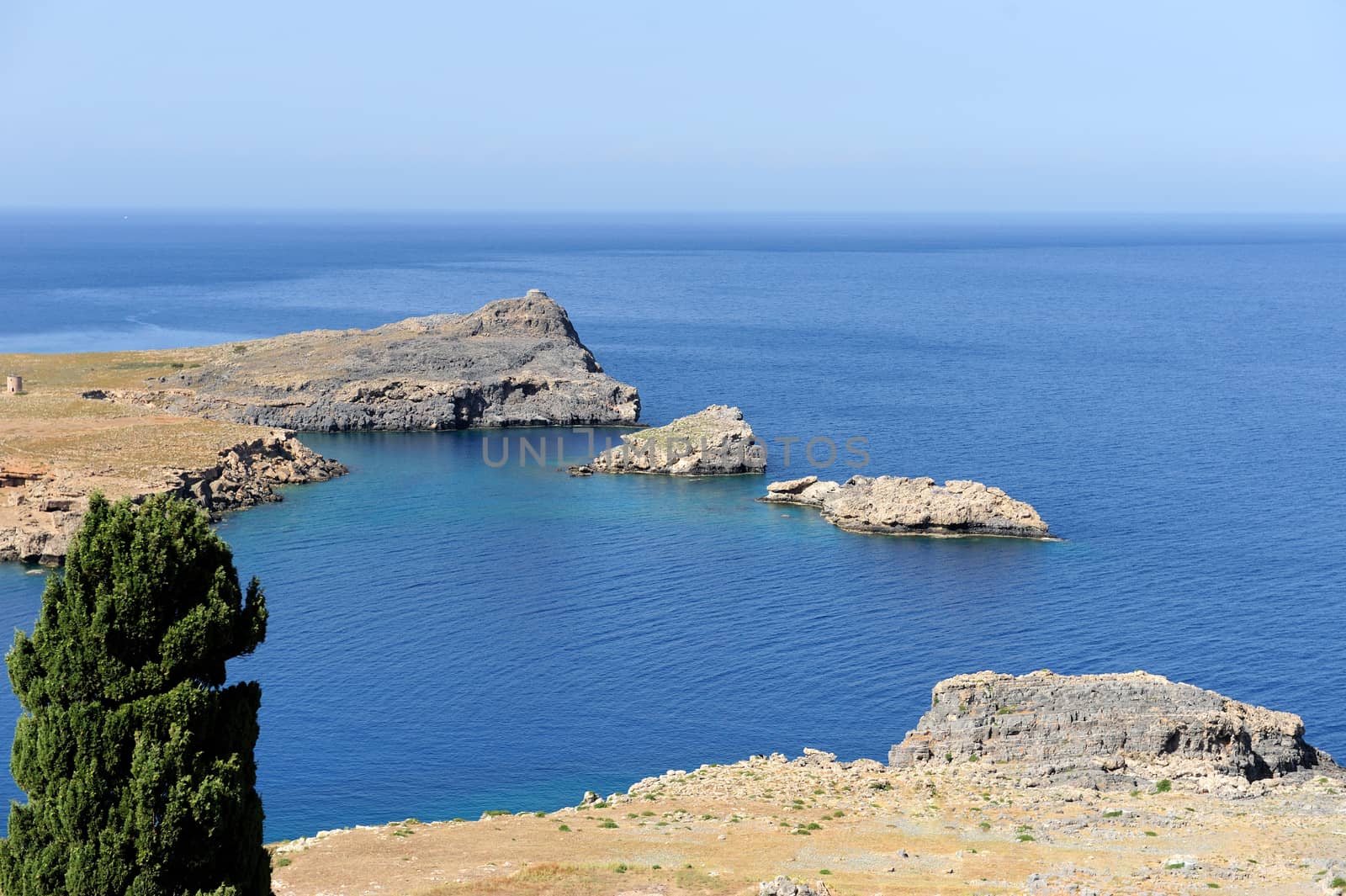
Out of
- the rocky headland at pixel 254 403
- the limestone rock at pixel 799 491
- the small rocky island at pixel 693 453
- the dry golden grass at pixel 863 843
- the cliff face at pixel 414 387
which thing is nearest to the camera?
the dry golden grass at pixel 863 843

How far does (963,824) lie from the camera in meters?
49.8

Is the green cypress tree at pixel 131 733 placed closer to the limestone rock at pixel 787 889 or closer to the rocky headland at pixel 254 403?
the limestone rock at pixel 787 889

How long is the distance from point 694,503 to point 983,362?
81.5 metres

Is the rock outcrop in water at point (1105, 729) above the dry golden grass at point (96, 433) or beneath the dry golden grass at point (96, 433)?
beneath

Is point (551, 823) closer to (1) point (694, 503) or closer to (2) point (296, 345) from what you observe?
(1) point (694, 503)

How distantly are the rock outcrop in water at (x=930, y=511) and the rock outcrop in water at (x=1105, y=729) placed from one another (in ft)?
140

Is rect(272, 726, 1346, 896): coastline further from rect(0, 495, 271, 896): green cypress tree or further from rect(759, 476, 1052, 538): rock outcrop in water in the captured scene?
rect(759, 476, 1052, 538): rock outcrop in water

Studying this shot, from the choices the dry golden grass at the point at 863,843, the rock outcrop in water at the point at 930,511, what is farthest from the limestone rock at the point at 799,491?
the dry golden grass at the point at 863,843

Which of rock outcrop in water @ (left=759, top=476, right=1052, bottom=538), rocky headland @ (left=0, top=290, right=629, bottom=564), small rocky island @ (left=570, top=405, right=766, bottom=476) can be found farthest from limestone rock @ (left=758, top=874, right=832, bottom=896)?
small rocky island @ (left=570, top=405, right=766, bottom=476)

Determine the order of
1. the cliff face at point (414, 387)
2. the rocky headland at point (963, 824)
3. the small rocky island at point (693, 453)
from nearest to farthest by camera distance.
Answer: the rocky headland at point (963, 824) < the small rocky island at point (693, 453) < the cliff face at point (414, 387)

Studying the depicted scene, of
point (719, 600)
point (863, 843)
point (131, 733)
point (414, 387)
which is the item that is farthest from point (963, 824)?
point (414, 387)

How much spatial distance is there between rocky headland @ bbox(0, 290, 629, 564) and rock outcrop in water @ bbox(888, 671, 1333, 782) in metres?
62.3

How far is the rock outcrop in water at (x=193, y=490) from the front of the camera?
96.2 m

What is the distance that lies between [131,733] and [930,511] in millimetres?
78123
